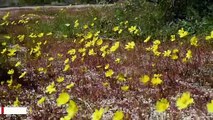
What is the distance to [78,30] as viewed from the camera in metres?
17.0

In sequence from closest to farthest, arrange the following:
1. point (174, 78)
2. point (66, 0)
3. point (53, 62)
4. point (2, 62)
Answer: point (174, 78), point (2, 62), point (53, 62), point (66, 0)

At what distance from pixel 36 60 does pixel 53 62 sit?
1.77 feet

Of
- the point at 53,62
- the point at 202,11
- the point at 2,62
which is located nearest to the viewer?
the point at 2,62

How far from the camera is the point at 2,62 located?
384 inches

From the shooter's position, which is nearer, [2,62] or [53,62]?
[2,62]

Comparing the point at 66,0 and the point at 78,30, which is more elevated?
the point at 78,30

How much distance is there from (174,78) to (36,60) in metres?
4.67

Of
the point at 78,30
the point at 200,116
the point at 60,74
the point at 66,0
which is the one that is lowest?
the point at 66,0

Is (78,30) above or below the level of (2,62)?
below

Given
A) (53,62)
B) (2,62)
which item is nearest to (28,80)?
(2,62)

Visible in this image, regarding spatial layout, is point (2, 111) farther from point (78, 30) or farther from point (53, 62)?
point (78, 30)

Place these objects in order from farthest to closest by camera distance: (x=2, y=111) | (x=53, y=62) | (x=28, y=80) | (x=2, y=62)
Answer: (x=53, y=62)
(x=2, y=62)
(x=28, y=80)
(x=2, y=111)

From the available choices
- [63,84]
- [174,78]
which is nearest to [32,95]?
[63,84]

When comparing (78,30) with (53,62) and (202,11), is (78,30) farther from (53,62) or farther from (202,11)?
(53,62)
